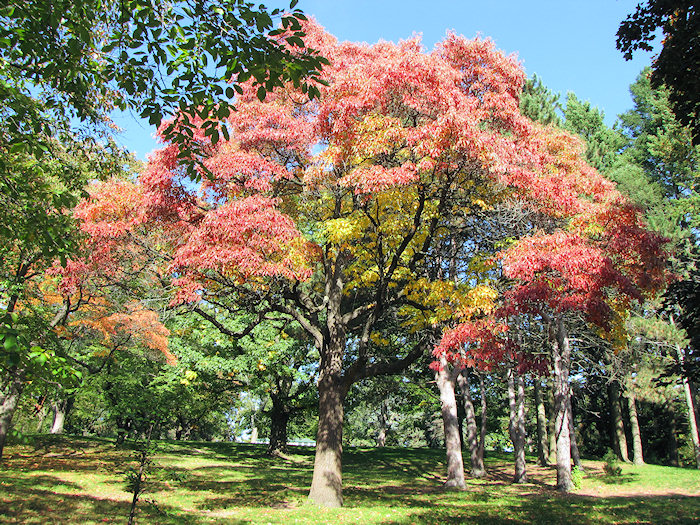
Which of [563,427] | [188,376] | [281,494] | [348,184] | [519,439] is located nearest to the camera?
[348,184]

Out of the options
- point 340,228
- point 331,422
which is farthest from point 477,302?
point 331,422

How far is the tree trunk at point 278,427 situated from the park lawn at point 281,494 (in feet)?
7.66

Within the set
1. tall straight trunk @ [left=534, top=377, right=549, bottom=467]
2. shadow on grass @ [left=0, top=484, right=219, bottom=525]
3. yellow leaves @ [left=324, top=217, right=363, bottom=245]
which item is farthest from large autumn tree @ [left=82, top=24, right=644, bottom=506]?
tall straight trunk @ [left=534, top=377, right=549, bottom=467]

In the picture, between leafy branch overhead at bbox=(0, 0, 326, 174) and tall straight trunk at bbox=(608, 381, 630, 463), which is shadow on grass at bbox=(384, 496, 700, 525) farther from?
tall straight trunk at bbox=(608, 381, 630, 463)

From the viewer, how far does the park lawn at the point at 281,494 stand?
875cm

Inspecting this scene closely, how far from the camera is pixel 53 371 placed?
379 cm

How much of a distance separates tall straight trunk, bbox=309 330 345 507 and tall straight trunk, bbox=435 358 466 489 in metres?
5.19

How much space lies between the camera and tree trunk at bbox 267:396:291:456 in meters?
23.2

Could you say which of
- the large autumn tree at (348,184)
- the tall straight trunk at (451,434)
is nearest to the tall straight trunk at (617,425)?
the tall straight trunk at (451,434)

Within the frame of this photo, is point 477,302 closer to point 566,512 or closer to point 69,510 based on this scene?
point 566,512

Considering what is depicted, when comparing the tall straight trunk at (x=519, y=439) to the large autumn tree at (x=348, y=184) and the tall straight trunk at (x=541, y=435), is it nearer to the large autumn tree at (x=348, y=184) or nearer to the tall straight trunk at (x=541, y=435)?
the tall straight trunk at (x=541, y=435)

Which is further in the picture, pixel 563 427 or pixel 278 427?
pixel 278 427

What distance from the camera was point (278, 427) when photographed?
78.0 ft

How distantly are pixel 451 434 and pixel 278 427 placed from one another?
36.8 ft
